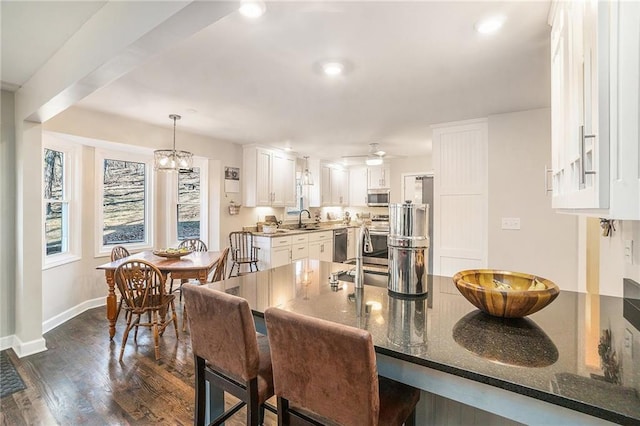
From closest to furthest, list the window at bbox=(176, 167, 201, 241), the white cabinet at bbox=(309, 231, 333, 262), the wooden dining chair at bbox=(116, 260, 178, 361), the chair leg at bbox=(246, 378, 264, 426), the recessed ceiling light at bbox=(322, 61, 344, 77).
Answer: the chair leg at bbox=(246, 378, 264, 426) → the recessed ceiling light at bbox=(322, 61, 344, 77) → the wooden dining chair at bbox=(116, 260, 178, 361) → the window at bbox=(176, 167, 201, 241) → the white cabinet at bbox=(309, 231, 333, 262)

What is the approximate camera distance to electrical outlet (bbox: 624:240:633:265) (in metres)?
1.51

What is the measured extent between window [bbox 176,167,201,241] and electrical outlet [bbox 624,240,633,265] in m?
4.87

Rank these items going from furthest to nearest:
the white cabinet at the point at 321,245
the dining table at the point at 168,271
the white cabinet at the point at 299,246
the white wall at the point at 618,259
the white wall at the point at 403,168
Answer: the white wall at the point at 403,168 < the white cabinet at the point at 321,245 < the white cabinet at the point at 299,246 < the dining table at the point at 168,271 < the white wall at the point at 618,259

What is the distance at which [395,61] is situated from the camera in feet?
7.22

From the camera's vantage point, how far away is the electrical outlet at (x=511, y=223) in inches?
132

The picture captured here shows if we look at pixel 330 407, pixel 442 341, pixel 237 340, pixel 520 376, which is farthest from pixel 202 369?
pixel 520 376

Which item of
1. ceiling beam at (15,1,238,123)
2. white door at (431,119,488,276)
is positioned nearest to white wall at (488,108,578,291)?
white door at (431,119,488,276)

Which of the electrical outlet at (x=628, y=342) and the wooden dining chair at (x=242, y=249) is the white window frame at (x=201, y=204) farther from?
the electrical outlet at (x=628, y=342)

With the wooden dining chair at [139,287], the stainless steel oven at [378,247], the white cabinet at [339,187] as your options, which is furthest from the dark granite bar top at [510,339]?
the white cabinet at [339,187]

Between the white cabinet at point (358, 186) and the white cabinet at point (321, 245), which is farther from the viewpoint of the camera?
the white cabinet at point (358, 186)

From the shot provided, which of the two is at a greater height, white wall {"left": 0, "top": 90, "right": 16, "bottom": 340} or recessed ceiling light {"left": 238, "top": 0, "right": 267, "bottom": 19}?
recessed ceiling light {"left": 238, "top": 0, "right": 267, "bottom": 19}

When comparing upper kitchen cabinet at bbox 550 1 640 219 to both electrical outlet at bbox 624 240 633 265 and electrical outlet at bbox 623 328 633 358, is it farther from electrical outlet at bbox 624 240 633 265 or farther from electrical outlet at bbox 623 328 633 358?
electrical outlet at bbox 624 240 633 265

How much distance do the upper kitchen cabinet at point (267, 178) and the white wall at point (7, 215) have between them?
280 centimetres

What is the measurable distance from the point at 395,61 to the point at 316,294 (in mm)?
1737
